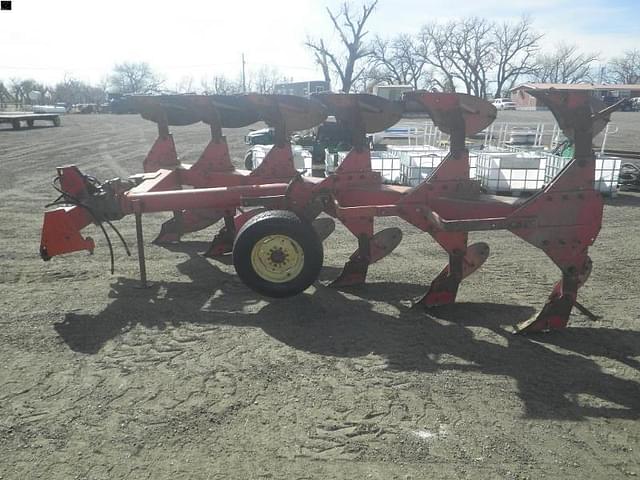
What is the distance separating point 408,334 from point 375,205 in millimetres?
1238

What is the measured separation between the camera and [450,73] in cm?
6738

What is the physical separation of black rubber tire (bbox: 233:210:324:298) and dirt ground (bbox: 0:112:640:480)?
291 millimetres

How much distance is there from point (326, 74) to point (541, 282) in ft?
140

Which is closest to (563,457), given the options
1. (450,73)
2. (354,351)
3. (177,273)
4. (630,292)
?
(354,351)

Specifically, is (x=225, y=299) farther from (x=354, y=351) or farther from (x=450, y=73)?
(x=450, y=73)

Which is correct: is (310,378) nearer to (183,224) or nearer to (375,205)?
(375,205)

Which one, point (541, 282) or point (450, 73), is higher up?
point (450, 73)

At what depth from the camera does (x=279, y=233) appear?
4641mm

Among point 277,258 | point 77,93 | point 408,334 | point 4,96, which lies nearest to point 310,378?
point 408,334

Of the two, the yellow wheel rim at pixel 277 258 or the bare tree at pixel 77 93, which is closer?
the yellow wheel rim at pixel 277 258

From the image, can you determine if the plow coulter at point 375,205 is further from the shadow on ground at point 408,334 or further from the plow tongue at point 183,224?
the plow tongue at point 183,224

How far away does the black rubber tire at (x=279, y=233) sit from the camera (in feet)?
15.2

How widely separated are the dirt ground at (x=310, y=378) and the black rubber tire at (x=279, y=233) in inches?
11.5

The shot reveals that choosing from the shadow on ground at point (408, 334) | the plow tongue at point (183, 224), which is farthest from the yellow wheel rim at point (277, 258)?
the plow tongue at point (183, 224)
